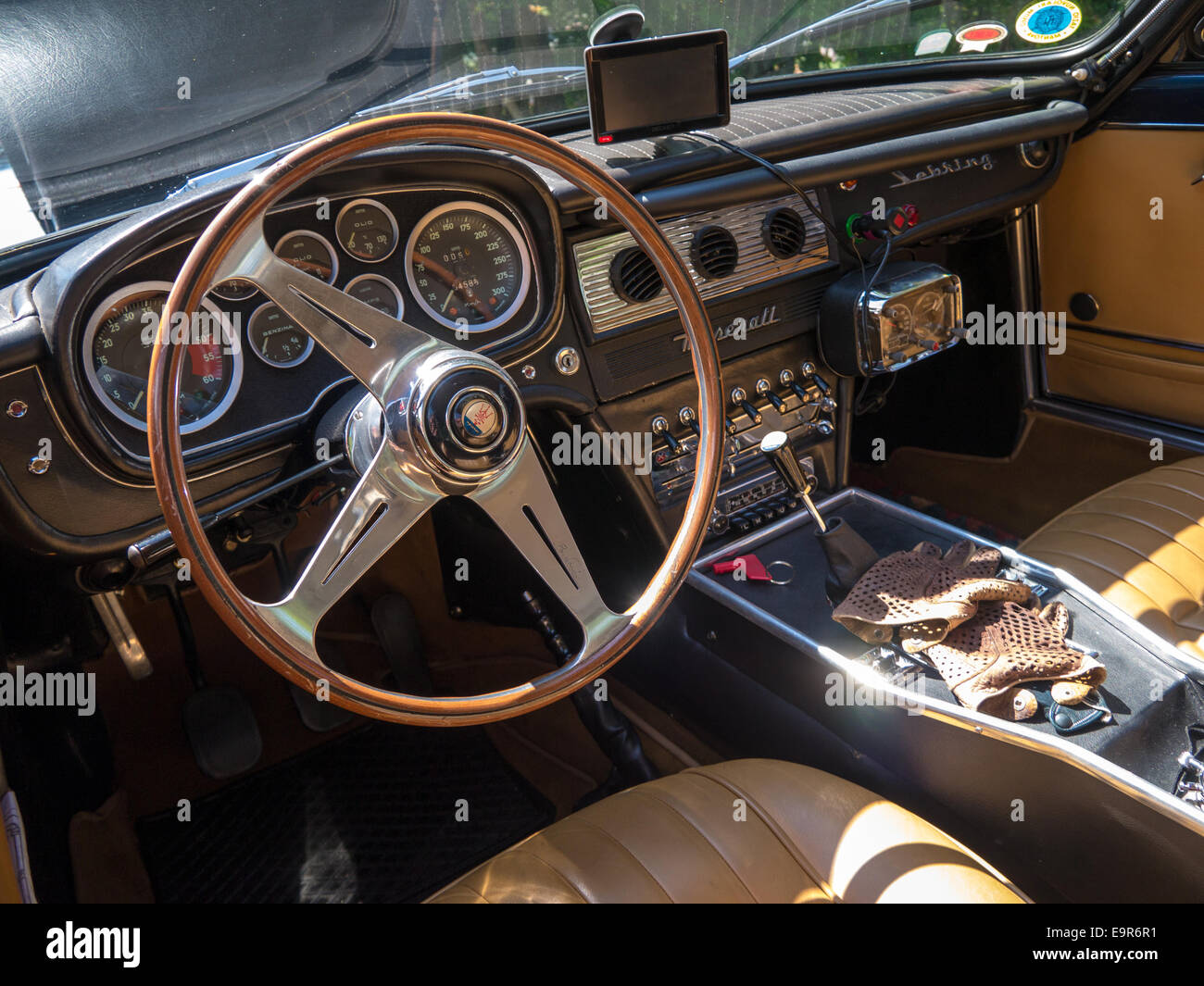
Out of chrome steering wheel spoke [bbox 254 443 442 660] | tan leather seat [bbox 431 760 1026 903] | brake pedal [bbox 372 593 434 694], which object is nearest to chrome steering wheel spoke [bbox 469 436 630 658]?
chrome steering wheel spoke [bbox 254 443 442 660]

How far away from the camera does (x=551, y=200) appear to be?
1.71 meters

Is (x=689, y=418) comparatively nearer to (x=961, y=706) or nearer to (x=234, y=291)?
(x=961, y=706)

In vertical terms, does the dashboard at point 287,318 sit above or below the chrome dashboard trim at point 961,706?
above

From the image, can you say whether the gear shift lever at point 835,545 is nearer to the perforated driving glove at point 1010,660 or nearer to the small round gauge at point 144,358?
the perforated driving glove at point 1010,660

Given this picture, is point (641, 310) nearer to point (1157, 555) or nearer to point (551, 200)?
point (551, 200)

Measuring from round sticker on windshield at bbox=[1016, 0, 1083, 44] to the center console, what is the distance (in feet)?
4.95

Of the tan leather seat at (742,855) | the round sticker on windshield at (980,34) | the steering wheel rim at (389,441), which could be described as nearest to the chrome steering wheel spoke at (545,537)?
the steering wheel rim at (389,441)

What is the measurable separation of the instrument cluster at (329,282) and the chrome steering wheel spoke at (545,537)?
36cm

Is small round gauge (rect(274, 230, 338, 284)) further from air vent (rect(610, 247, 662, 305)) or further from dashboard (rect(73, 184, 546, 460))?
air vent (rect(610, 247, 662, 305))

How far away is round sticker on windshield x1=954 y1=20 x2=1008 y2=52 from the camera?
2588 millimetres

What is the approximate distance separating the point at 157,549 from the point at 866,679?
1095 millimetres

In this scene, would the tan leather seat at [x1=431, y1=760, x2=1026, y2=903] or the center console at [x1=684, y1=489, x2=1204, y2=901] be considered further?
the center console at [x1=684, y1=489, x2=1204, y2=901]

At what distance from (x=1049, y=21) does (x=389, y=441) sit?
7.27 ft

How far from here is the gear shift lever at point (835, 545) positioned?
1.77 meters
